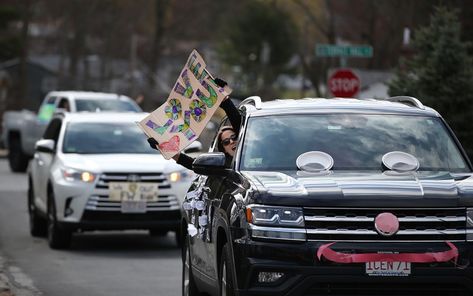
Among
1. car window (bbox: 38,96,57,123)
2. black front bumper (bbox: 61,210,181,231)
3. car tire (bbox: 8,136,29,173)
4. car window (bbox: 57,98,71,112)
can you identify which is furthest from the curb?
car tire (bbox: 8,136,29,173)

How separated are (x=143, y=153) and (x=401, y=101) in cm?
676

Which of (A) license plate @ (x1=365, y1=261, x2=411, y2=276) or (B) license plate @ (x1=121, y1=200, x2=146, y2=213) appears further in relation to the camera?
(B) license plate @ (x1=121, y1=200, x2=146, y2=213)

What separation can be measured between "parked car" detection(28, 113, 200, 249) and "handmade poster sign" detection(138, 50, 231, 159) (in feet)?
17.0

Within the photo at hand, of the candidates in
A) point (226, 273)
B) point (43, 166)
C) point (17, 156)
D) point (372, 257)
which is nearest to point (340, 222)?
point (372, 257)

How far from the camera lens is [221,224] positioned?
885 cm

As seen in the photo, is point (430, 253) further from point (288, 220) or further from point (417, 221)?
point (288, 220)

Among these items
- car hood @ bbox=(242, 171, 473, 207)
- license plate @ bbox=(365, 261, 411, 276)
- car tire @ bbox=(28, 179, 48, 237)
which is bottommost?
car tire @ bbox=(28, 179, 48, 237)

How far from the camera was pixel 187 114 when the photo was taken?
10.6m

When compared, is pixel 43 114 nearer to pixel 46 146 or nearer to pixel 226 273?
pixel 46 146

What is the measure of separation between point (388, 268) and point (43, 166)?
10234 mm

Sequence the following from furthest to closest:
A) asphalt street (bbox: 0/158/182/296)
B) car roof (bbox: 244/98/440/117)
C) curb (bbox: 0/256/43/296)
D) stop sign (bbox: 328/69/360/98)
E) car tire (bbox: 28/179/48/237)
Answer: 1. stop sign (bbox: 328/69/360/98)
2. car tire (bbox: 28/179/48/237)
3. asphalt street (bbox: 0/158/182/296)
4. curb (bbox: 0/256/43/296)
5. car roof (bbox: 244/98/440/117)

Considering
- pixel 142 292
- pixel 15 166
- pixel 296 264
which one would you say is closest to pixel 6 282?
pixel 142 292

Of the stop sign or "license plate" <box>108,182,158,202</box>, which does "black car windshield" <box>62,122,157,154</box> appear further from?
the stop sign

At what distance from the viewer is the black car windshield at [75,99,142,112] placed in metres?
28.2
